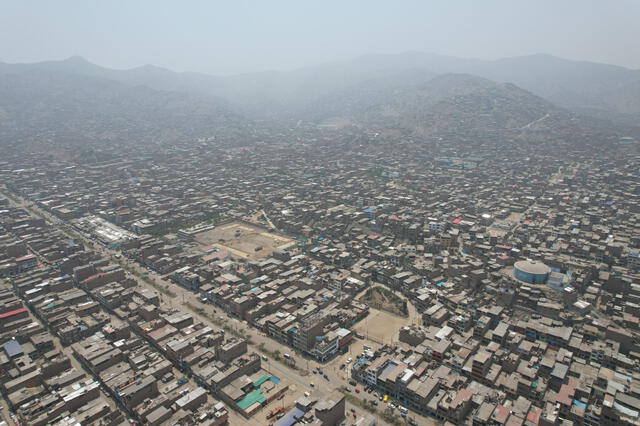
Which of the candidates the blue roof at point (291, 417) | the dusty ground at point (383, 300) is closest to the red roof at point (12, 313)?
the blue roof at point (291, 417)

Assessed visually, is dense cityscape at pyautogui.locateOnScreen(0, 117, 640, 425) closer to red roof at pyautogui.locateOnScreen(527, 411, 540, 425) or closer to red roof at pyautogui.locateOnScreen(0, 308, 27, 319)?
red roof at pyautogui.locateOnScreen(527, 411, 540, 425)

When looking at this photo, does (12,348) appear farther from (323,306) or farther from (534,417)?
(534,417)

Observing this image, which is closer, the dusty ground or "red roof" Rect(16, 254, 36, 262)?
the dusty ground

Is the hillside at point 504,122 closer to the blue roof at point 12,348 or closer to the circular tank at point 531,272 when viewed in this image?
the circular tank at point 531,272

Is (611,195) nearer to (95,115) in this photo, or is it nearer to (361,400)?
(361,400)

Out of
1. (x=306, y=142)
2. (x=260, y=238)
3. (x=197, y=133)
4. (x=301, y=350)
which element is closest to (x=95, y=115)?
(x=197, y=133)

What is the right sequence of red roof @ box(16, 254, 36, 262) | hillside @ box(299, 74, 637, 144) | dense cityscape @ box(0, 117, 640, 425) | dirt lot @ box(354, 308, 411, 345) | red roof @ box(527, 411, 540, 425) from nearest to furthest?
red roof @ box(527, 411, 540, 425), dense cityscape @ box(0, 117, 640, 425), dirt lot @ box(354, 308, 411, 345), red roof @ box(16, 254, 36, 262), hillside @ box(299, 74, 637, 144)

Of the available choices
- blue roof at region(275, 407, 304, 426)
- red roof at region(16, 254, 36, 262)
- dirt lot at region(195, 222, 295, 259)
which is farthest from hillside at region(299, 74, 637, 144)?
blue roof at region(275, 407, 304, 426)
